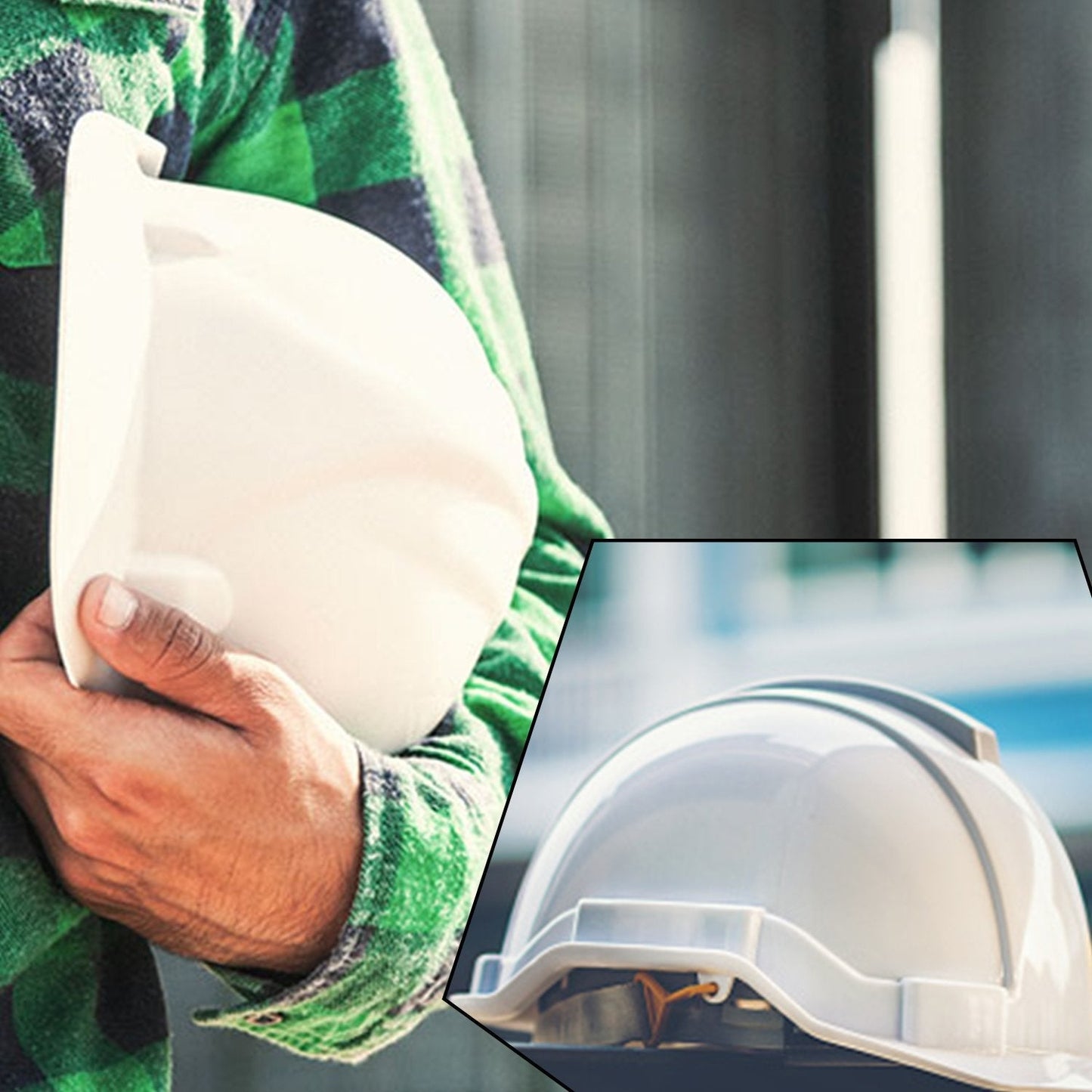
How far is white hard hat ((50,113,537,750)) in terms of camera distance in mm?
365

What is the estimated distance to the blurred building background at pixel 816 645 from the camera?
10.1 inches

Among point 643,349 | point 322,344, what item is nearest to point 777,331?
point 643,349

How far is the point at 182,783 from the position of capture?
39cm

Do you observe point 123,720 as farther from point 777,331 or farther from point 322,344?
point 777,331

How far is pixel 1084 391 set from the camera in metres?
1.97

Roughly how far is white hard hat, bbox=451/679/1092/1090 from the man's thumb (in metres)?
0.13

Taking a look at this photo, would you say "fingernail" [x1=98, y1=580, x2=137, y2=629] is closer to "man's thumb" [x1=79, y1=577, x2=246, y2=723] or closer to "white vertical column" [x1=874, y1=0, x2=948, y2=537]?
Answer: "man's thumb" [x1=79, y1=577, x2=246, y2=723]

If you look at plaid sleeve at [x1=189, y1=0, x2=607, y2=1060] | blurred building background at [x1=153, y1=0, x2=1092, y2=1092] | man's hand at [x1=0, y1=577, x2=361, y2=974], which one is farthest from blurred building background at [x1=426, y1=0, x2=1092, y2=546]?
man's hand at [x1=0, y1=577, x2=361, y2=974]

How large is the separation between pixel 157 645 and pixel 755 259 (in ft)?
6.08

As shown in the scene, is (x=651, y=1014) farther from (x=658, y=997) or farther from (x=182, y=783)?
(x=182, y=783)

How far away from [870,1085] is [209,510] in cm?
18

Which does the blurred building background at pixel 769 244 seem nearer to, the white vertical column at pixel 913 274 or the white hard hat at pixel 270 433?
the white vertical column at pixel 913 274

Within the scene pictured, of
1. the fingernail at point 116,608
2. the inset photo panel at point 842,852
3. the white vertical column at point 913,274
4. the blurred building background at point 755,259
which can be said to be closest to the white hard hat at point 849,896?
the inset photo panel at point 842,852

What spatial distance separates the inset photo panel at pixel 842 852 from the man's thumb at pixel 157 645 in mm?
121
